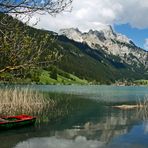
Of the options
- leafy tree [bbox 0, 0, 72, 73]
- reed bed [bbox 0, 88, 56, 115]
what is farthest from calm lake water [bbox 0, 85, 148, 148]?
leafy tree [bbox 0, 0, 72, 73]

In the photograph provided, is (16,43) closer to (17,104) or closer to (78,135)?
(78,135)

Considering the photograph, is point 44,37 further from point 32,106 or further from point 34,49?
point 32,106

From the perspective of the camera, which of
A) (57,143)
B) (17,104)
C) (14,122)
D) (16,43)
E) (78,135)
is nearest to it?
(16,43)

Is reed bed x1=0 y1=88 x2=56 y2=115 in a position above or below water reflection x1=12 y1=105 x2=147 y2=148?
above

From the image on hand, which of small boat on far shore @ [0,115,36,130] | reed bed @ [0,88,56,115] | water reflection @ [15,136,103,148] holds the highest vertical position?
reed bed @ [0,88,56,115]

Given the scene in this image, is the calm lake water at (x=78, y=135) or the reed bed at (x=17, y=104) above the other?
the reed bed at (x=17, y=104)

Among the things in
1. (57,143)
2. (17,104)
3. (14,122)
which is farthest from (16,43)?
(17,104)

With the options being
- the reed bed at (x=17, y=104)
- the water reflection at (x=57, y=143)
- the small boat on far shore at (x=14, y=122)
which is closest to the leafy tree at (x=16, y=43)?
the water reflection at (x=57, y=143)

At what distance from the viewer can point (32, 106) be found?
51.3 metres

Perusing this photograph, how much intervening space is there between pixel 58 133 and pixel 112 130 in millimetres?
6977

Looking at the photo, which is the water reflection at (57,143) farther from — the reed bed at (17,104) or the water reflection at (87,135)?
the reed bed at (17,104)

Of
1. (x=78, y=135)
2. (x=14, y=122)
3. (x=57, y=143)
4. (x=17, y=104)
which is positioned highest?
(x=17, y=104)

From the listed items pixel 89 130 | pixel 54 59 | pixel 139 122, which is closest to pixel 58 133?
pixel 89 130

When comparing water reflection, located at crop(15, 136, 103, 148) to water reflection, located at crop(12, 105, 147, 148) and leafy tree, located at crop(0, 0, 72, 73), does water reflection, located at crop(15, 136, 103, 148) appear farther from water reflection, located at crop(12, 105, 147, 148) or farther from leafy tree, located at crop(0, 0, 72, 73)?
leafy tree, located at crop(0, 0, 72, 73)
